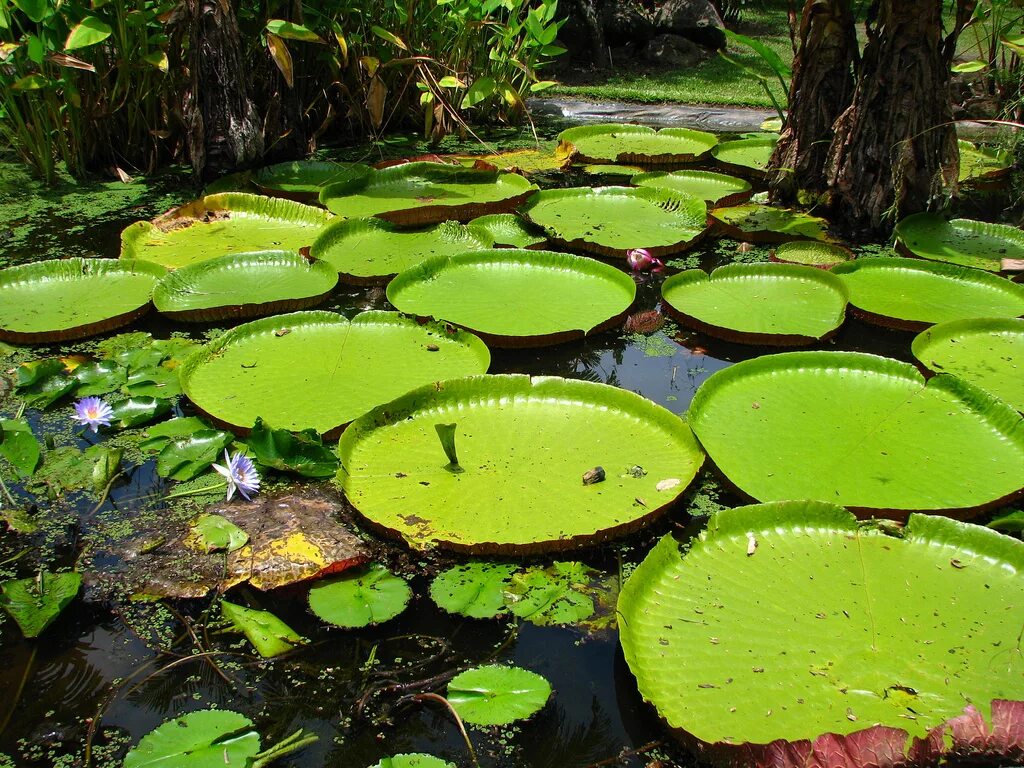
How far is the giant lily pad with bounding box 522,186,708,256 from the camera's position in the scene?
3467 mm

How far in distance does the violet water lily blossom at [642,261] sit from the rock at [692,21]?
7.09 m

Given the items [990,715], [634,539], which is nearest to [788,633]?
[990,715]

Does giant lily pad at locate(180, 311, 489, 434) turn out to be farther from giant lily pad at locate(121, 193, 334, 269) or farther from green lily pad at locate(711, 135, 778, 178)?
green lily pad at locate(711, 135, 778, 178)

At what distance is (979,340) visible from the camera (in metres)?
2.60

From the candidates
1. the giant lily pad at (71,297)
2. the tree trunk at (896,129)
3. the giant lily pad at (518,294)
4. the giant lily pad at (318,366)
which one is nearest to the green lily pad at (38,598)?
the giant lily pad at (318,366)

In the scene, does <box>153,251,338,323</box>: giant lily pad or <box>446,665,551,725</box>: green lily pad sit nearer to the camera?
<box>446,665,551,725</box>: green lily pad

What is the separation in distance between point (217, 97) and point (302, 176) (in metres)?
0.58

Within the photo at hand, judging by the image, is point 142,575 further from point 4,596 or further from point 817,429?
point 817,429

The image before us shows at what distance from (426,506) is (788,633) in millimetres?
841

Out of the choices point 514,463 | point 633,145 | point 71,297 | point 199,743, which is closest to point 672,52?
point 633,145

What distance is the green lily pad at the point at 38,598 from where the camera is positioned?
5.19ft

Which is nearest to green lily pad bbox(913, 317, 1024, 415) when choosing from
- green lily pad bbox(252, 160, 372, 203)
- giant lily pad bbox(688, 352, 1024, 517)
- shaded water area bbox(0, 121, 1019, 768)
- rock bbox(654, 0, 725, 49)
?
giant lily pad bbox(688, 352, 1024, 517)

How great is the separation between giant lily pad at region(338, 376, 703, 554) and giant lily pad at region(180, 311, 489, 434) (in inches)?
7.9

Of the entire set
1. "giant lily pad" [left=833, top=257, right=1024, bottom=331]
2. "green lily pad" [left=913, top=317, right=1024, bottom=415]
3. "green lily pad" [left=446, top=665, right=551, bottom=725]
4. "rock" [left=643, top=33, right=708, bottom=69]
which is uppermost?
"rock" [left=643, top=33, right=708, bottom=69]
